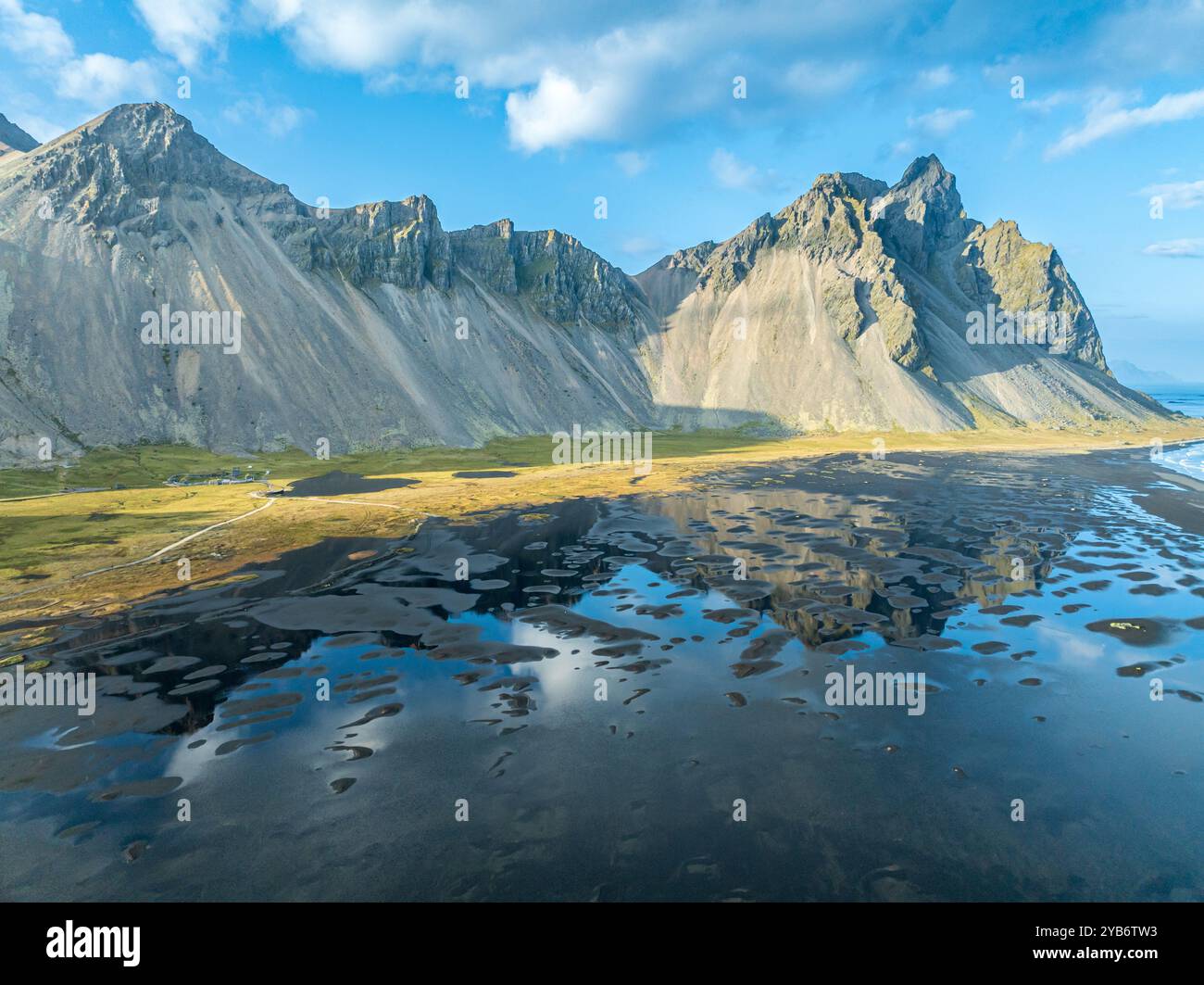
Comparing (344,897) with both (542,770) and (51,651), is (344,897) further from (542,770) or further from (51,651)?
(51,651)

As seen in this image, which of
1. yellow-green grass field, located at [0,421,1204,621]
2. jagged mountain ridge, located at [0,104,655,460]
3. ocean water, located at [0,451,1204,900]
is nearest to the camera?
ocean water, located at [0,451,1204,900]

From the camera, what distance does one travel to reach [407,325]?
425 ft

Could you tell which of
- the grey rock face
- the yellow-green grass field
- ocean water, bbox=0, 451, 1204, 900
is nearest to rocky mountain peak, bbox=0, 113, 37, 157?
the grey rock face

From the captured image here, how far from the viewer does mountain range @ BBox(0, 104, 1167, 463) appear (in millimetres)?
87938

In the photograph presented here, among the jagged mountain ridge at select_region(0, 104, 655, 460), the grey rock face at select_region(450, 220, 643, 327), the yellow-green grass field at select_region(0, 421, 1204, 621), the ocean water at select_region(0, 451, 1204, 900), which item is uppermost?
the grey rock face at select_region(450, 220, 643, 327)

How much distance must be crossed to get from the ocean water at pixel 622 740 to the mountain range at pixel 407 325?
237 feet

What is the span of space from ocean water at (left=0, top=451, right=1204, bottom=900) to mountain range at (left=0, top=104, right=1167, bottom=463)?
237ft

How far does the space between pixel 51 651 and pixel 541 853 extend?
83.5 ft

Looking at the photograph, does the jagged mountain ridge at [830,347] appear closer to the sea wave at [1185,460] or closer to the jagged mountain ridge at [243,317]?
the jagged mountain ridge at [243,317]

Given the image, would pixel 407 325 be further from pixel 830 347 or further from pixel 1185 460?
pixel 1185 460

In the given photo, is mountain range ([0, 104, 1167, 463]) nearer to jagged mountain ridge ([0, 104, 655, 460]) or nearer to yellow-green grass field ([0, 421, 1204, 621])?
jagged mountain ridge ([0, 104, 655, 460])

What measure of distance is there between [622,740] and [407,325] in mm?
128270
